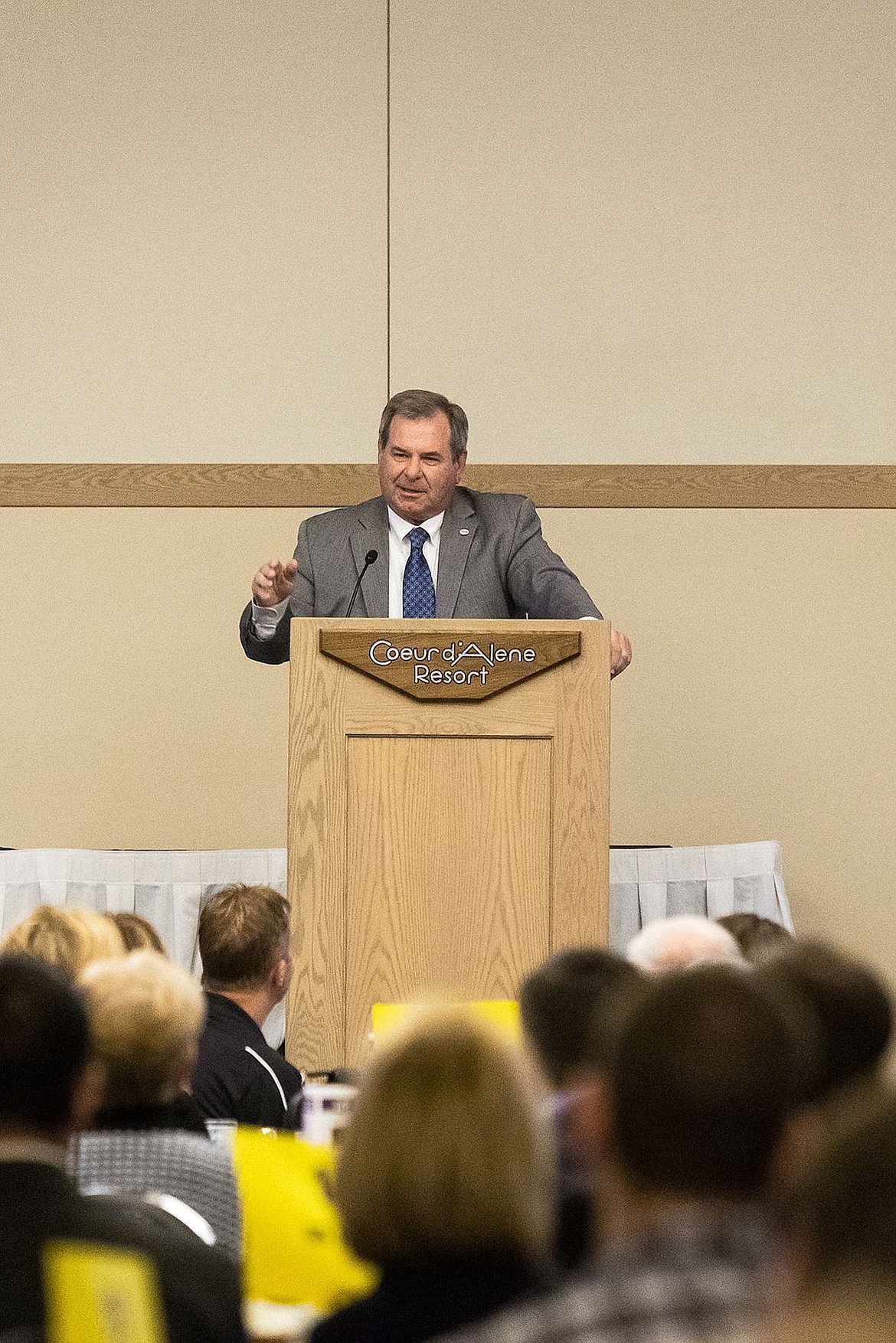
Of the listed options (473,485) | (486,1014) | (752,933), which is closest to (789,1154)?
(486,1014)

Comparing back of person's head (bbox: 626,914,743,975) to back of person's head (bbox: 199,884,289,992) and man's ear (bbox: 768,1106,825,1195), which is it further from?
back of person's head (bbox: 199,884,289,992)

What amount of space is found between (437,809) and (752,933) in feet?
2.50

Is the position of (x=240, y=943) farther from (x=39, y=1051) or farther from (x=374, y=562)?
(x=39, y=1051)

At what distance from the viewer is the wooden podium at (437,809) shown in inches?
144

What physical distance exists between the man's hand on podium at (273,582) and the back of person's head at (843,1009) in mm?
2217

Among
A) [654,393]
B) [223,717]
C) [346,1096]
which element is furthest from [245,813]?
[346,1096]

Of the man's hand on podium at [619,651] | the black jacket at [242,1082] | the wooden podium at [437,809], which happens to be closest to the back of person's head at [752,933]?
the wooden podium at [437,809]

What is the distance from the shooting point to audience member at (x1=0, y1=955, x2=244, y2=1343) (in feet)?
5.45

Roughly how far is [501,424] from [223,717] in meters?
1.70

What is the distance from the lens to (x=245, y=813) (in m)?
7.17

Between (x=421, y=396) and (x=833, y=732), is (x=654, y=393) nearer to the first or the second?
(x=833, y=732)

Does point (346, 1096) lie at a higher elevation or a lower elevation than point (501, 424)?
lower

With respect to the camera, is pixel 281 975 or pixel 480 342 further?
pixel 480 342

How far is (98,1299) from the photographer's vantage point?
146 centimetres
